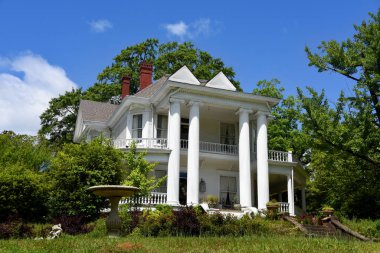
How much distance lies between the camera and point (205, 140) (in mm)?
29625

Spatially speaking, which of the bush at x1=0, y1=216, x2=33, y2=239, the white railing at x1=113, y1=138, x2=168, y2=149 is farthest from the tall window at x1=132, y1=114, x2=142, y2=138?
the bush at x1=0, y1=216, x2=33, y2=239

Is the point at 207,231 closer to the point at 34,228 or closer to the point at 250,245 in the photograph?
the point at 250,245

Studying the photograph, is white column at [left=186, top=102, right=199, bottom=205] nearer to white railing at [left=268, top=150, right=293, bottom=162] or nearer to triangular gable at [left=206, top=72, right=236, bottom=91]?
triangular gable at [left=206, top=72, right=236, bottom=91]

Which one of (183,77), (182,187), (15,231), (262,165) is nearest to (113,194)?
(15,231)

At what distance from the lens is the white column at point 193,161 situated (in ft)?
77.8

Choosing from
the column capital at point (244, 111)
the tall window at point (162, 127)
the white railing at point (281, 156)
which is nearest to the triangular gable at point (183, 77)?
the tall window at point (162, 127)

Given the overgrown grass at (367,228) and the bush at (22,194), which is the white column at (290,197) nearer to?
the overgrown grass at (367,228)

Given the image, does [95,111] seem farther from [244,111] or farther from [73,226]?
[73,226]

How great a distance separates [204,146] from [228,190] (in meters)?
3.24

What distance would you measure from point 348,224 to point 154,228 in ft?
31.2

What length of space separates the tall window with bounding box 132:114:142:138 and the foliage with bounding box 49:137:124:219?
632 cm

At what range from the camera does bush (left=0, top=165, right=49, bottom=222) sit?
20.0 metres

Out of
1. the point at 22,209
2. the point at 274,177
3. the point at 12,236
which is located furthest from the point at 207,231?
the point at 274,177

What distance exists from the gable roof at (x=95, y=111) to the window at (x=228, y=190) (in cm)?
1180
